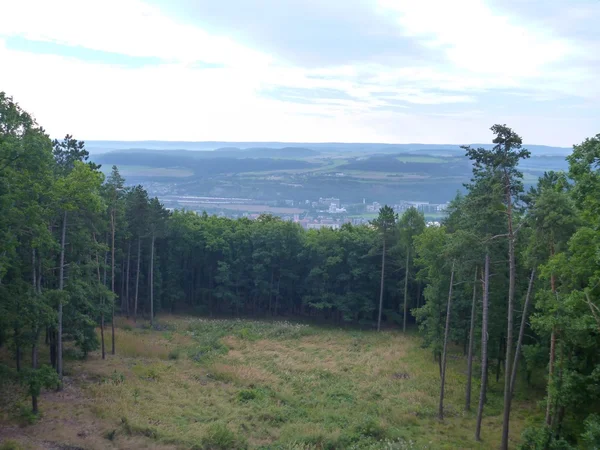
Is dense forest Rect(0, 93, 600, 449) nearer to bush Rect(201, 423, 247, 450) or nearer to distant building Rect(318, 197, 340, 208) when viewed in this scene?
bush Rect(201, 423, 247, 450)

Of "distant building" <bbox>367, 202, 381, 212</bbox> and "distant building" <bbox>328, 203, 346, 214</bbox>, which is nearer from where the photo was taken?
"distant building" <bbox>328, 203, 346, 214</bbox>

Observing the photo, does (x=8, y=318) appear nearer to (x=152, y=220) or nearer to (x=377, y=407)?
(x=377, y=407)

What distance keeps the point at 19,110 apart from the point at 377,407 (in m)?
20.0

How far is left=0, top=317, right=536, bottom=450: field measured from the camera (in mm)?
17031

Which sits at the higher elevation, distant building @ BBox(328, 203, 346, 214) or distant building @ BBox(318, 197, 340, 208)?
distant building @ BBox(318, 197, 340, 208)

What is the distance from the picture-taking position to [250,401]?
2178 centimetres

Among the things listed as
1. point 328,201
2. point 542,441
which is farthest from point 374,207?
point 542,441

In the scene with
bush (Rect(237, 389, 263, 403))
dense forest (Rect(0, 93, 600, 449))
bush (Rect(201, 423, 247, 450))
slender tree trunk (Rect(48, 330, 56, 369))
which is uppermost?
dense forest (Rect(0, 93, 600, 449))

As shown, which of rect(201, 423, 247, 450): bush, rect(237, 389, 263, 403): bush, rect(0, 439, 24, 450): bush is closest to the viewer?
rect(0, 439, 24, 450): bush

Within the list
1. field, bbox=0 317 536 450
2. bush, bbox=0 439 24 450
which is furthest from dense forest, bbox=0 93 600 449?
bush, bbox=0 439 24 450

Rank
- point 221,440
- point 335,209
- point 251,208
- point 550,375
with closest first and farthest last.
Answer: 1. point 550,375
2. point 221,440
3. point 335,209
4. point 251,208

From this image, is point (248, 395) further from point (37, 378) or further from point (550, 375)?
point (550, 375)

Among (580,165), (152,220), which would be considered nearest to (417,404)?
(580,165)

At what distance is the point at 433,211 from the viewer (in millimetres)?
149750
